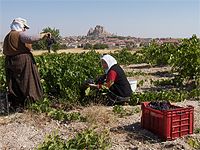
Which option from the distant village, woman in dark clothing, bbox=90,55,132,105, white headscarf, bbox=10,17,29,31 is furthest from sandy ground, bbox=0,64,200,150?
the distant village

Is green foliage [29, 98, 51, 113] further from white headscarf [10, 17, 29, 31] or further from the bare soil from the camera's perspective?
white headscarf [10, 17, 29, 31]

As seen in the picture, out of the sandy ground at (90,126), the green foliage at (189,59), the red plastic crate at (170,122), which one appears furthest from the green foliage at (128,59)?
the red plastic crate at (170,122)

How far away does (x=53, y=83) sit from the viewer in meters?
7.54

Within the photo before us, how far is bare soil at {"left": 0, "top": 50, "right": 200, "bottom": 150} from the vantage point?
5199 millimetres

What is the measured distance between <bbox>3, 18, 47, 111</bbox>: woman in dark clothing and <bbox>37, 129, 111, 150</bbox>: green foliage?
224cm

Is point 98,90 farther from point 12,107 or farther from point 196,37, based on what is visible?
point 196,37

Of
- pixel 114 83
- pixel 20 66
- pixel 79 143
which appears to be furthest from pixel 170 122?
pixel 20 66

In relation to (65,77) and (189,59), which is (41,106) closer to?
(65,77)

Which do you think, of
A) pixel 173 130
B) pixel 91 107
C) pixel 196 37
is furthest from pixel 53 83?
pixel 196 37

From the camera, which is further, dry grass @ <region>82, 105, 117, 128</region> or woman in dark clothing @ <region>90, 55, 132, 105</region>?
woman in dark clothing @ <region>90, 55, 132, 105</region>

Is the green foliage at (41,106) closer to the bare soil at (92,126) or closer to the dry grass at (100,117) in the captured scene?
the bare soil at (92,126)

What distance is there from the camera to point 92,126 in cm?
576

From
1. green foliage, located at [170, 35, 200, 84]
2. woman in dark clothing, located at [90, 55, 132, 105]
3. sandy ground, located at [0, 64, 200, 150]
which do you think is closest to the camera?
sandy ground, located at [0, 64, 200, 150]

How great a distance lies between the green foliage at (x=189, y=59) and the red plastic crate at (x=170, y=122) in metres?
3.95
